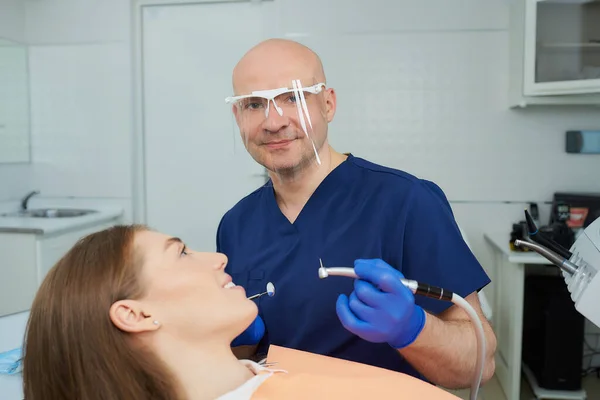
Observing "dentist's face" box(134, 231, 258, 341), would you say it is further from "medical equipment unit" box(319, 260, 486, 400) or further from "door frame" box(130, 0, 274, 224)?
"door frame" box(130, 0, 274, 224)

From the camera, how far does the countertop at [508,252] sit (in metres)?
2.34

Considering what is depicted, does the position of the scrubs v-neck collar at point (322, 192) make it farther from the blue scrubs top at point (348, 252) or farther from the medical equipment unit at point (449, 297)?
the medical equipment unit at point (449, 297)

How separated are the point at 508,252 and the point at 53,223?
91.3 inches

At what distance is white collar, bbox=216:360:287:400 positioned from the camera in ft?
2.94

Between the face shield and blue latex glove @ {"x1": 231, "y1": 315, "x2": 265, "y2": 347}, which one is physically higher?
the face shield

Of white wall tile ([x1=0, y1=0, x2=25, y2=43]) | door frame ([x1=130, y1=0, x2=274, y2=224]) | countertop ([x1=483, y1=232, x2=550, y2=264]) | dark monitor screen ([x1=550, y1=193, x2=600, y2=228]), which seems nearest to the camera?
countertop ([x1=483, y1=232, x2=550, y2=264])

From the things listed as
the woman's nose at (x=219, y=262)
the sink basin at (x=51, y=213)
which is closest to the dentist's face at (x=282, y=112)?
the woman's nose at (x=219, y=262)

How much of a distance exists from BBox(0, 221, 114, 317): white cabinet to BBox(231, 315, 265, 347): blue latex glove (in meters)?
1.65

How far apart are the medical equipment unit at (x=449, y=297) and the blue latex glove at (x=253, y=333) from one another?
1.08 ft

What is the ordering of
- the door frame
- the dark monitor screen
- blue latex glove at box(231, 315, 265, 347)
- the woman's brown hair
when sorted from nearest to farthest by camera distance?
the woman's brown hair → blue latex glove at box(231, 315, 265, 347) → the dark monitor screen → the door frame

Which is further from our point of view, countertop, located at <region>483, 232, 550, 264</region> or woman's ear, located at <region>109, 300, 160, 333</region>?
countertop, located at <region>483, 232, 550, 264</region>

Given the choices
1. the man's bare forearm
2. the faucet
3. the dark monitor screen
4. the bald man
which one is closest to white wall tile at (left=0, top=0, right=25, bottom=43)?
the faucet

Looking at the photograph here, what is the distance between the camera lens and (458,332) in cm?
101

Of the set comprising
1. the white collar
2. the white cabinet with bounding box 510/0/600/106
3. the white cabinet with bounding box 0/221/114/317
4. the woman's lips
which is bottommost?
the white cabinet with bounding box 0/221/114/317
